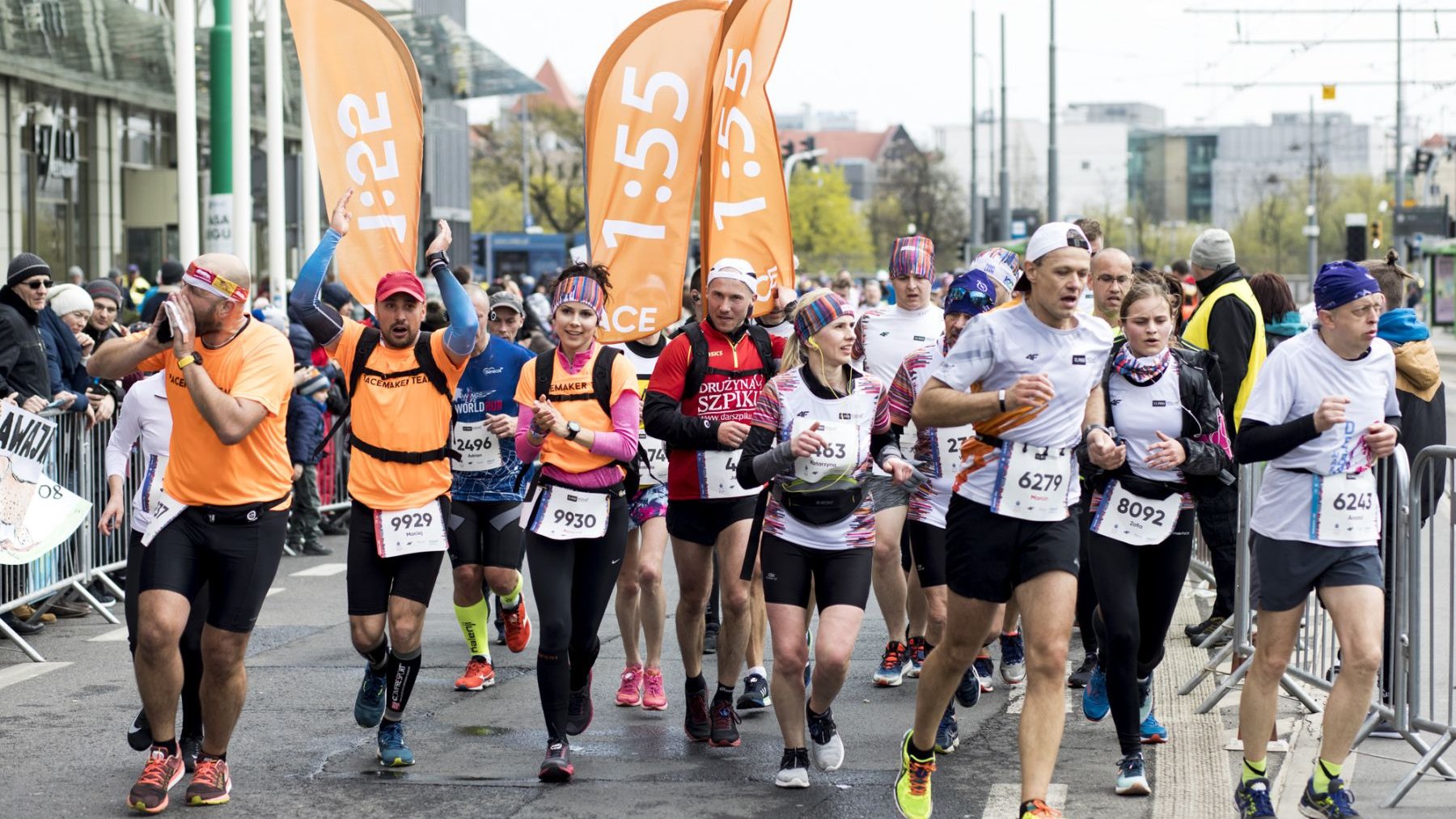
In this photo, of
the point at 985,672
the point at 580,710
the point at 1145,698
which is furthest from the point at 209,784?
the point at 985,672

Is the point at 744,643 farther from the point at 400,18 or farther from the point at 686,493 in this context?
the point at 400,18

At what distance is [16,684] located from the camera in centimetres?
865

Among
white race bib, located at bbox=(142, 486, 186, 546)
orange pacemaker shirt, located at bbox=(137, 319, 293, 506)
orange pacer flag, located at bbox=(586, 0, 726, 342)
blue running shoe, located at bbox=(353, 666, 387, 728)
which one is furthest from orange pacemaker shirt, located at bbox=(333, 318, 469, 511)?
orange pacer flag, located at bbox=(586, 0, 726, 342)

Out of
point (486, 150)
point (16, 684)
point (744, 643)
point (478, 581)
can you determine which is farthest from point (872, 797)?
point (486, 150)

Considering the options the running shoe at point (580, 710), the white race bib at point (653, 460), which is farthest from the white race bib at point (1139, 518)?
the white race bib at point (653, 460)

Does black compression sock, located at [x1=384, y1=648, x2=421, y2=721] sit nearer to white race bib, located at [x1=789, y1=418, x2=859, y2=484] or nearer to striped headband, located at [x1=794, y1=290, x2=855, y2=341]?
white race bib, located at [x1=789, y1=418, x2=859, y2=484]

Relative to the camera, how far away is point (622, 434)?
6.86 m

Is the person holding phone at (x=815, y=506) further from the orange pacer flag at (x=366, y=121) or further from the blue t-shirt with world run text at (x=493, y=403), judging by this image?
the orange pacer flag at (x=366, y=121)

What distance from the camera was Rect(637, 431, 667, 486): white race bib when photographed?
8.24 meters

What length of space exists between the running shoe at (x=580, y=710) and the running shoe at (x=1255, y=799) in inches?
97.3

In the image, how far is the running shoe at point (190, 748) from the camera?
6.71 meters

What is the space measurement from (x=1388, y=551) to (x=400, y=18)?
23.2 meters

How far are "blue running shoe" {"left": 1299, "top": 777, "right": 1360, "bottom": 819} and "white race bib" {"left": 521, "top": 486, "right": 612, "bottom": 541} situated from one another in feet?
8.70

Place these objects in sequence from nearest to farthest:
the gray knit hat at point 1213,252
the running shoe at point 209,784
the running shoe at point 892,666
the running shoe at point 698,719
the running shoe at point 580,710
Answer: the running shoe at point 209,784
the running shoe at point 580,710
the running shoe at point 698,719
the running shoe at point 892,666
the gray knit hat at point 1213,252
